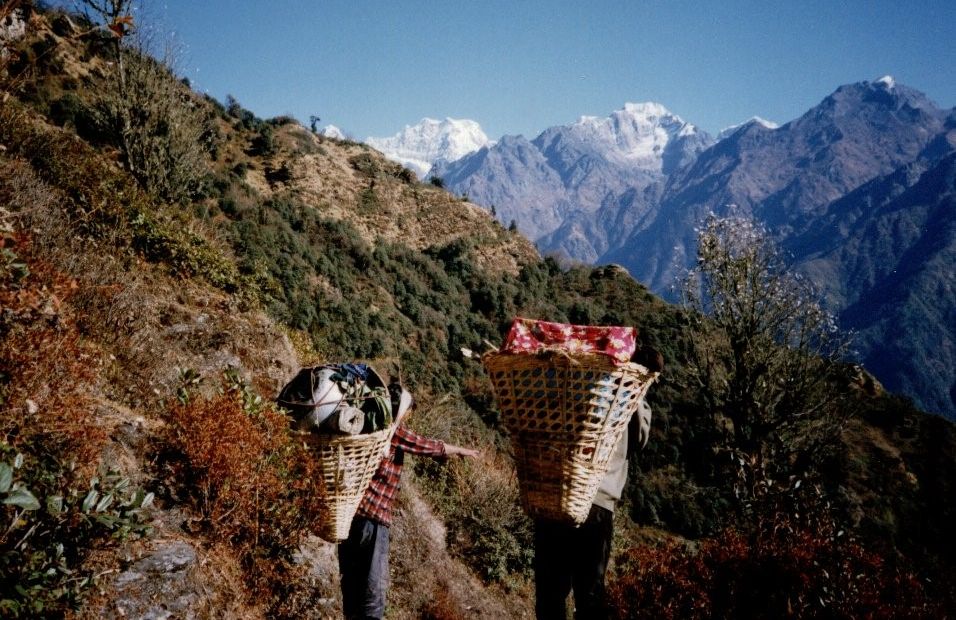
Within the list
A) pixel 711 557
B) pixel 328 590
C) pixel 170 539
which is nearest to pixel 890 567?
pixel 711 557

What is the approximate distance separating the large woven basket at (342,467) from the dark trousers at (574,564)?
4.08 feet

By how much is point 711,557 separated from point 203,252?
820 centimetres

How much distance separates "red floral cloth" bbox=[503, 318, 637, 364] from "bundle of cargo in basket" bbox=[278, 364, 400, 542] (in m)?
0.72

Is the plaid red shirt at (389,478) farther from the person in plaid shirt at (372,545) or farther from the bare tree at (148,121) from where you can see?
the bare tree at (148,121)

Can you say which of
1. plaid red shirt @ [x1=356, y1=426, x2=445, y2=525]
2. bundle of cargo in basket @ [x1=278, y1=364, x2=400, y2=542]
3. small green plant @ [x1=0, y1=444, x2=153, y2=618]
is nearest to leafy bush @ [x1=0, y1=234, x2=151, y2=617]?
small green plant @ [x1=0, y1=444, x2=153, y2=618]

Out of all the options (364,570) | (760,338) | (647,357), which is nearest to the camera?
(647,357)

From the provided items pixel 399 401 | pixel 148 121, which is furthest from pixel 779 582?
pixel 148 121

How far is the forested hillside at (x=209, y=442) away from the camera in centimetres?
243

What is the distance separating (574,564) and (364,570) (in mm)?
1300

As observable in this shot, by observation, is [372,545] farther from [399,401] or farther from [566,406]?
[566,406]

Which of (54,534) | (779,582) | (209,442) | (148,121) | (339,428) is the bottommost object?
(779,582)

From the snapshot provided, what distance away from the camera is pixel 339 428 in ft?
6.61

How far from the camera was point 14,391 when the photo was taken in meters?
2.62

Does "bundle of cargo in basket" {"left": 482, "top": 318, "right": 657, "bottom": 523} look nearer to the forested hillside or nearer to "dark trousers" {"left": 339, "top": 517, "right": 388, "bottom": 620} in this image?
the forested hillside
